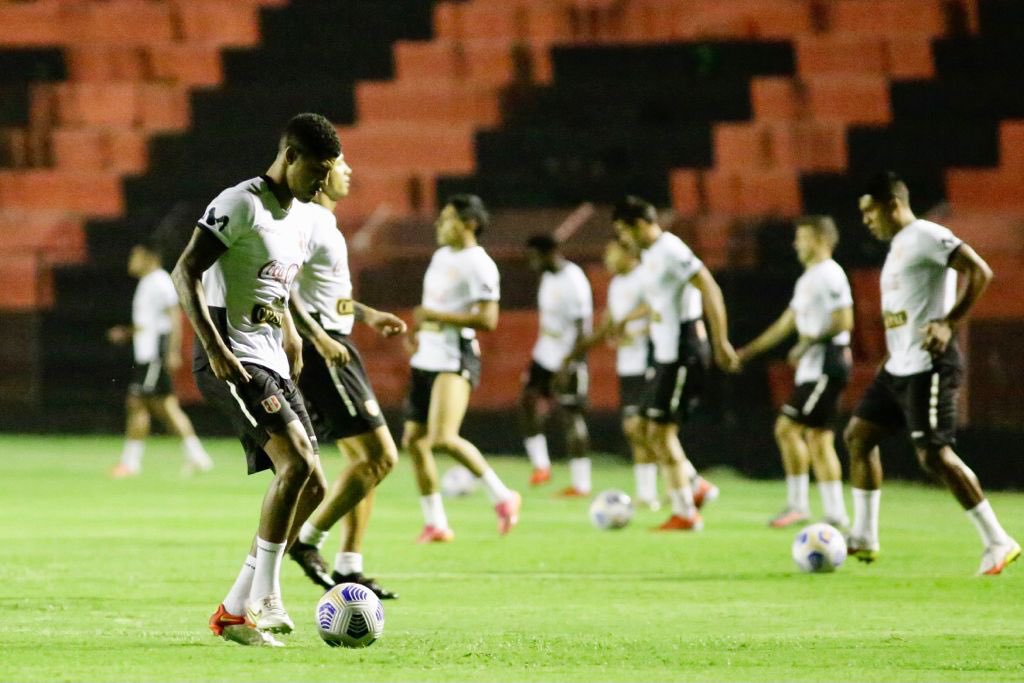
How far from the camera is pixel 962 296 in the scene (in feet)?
31.5

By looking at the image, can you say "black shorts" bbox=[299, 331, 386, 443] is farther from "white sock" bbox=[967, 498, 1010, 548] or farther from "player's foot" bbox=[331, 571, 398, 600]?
"white sock" bbox=[967, 498, 1010, 548]

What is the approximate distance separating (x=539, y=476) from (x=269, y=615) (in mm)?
10611

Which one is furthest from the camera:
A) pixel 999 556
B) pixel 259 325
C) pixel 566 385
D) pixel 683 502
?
pixel 566 385

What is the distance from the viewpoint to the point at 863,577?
988cm

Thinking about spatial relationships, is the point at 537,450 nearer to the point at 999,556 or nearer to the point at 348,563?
the point at 999,556

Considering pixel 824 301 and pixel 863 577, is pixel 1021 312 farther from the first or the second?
pixel 863 577

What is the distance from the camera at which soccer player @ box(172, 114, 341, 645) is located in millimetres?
6734

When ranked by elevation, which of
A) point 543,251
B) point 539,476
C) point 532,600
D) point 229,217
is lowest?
point 539,476

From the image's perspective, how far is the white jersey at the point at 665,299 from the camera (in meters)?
12.7

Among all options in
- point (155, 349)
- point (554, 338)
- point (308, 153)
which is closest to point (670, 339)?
point (554, 338)

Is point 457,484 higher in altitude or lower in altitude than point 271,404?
lower

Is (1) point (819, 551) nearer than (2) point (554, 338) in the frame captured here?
Yes

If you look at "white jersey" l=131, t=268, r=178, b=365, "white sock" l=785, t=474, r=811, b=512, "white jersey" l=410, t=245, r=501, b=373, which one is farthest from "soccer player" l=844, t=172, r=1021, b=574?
"white jersey" l=131, t=268, r=178, b=365

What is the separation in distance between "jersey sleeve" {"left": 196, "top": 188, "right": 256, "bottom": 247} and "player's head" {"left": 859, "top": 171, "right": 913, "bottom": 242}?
14.4ft
